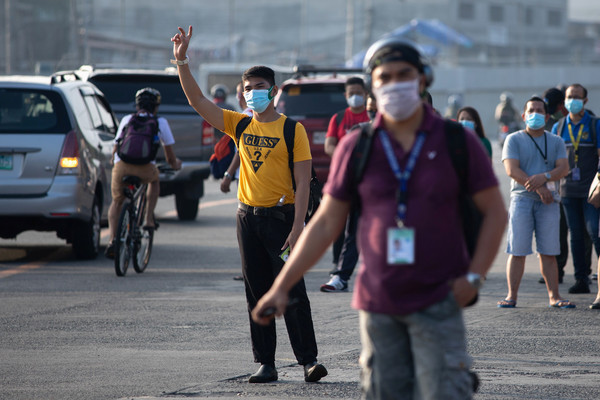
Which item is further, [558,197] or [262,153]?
[558,197]

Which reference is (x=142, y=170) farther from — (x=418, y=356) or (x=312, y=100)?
(x=418, y=356)

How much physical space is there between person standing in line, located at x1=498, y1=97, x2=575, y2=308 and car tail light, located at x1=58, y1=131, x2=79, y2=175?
192 inches

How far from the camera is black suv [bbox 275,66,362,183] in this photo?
54.2 ft

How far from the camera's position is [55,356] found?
7.45m

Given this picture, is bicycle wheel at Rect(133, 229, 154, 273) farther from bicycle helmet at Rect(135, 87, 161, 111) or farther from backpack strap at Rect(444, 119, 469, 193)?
backpack strap at Rect(444, 119, 469, 193)

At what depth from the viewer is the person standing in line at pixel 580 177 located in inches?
419

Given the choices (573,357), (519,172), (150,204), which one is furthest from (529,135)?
(150,204)

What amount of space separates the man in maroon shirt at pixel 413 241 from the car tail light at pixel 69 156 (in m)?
8.28

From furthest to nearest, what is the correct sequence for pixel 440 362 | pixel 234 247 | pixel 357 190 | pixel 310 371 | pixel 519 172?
pixel 234 247, pixel 519 172, pixel 310 371, pixel 357 190, pixel 440 362

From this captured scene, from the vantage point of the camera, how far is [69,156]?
12.1 metres

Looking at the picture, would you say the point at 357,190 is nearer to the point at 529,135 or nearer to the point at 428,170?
the point at 428,170

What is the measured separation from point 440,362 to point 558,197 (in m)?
5.98

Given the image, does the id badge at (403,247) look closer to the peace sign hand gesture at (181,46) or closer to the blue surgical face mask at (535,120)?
the peace sign hand gesture at (181,46)

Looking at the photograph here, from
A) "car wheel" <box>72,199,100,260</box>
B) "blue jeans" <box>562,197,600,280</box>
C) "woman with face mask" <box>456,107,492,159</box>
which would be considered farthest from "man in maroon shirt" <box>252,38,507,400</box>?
"car wheel" <box>72,199,100,260</box>
